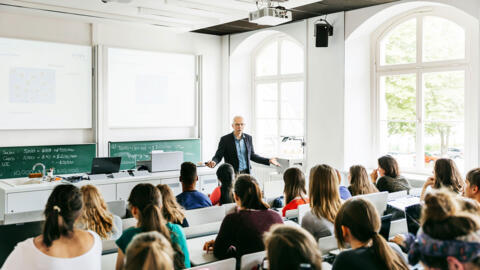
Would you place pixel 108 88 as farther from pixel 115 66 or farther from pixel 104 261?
pixel 104 261

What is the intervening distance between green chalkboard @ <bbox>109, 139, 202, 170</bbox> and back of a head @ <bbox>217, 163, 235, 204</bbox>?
10.7 ft

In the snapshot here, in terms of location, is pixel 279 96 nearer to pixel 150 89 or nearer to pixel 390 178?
pixel 150 89

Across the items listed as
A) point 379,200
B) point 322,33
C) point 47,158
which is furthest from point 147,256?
point 47,158

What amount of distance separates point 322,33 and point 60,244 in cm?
493

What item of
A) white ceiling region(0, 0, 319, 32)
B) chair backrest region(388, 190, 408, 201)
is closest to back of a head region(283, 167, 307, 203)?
chair backrest region(388, 190, 408, 201)

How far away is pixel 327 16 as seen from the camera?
647 cm

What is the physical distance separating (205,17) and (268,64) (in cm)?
223

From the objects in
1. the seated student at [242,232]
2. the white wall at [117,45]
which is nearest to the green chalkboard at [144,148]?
the white wall at [117,45]

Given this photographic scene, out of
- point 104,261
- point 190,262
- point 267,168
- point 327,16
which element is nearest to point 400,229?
point 190,262

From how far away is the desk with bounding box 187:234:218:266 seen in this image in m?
2.68

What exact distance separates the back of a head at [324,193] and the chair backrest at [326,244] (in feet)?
1.30

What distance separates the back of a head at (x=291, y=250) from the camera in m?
1.64

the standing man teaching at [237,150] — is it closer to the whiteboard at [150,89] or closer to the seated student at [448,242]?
the whiteboard at [150,89]

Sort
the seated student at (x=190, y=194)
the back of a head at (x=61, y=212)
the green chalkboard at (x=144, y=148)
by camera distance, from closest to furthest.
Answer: the back of a head at (x=61, y=212) < the seated student at (x=190, y=194) < the green chalkboard at (x=144, y=148)
